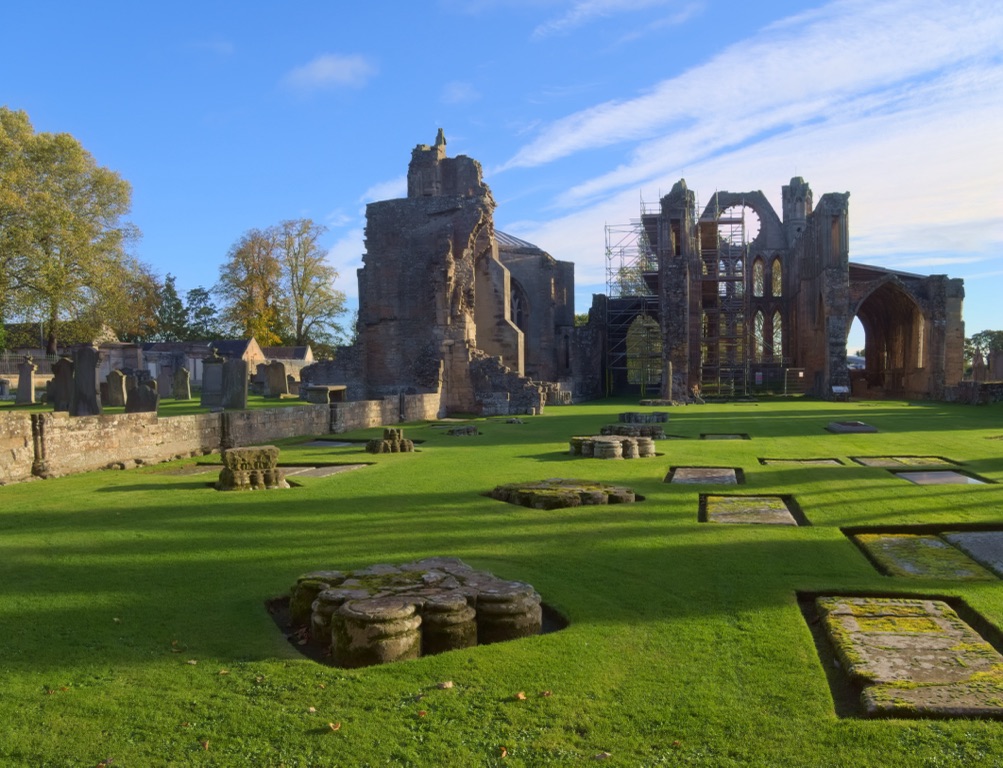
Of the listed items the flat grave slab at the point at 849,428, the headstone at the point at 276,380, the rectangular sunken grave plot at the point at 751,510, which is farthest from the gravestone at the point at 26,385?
the rectangular sunken grave plot at the point at 751,510

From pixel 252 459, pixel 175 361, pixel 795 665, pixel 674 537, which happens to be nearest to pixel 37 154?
pixel 175 361

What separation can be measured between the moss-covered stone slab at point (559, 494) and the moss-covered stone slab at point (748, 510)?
0.85m

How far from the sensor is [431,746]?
313cm

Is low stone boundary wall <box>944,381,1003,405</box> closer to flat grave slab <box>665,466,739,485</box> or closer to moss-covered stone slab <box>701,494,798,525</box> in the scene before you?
flat grave slab <box>665,466,739,485</box>

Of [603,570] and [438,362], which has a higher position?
[438,362]

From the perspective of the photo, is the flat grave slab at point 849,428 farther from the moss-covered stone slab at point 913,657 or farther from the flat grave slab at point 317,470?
the moss-covered stone slab at point 913,657

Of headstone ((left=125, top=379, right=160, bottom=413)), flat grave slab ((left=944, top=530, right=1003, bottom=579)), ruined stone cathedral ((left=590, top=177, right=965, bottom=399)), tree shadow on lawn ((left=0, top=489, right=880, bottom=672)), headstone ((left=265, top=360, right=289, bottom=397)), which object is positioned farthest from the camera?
ruined stone cathedral ((left=590, top=177, right=965, bottom=399))

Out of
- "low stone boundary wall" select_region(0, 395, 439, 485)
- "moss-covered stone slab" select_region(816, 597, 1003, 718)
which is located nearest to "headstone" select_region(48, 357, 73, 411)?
"low stone boundary wall" select_region(0, 395, 439, 485)

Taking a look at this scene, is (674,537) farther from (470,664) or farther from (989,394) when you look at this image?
(989,394)

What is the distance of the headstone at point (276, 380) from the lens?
3391 cm

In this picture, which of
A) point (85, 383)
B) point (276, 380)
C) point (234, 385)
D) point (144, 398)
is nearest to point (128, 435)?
point (85, 383)

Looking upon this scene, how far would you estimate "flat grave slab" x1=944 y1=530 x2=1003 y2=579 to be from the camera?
5594mm

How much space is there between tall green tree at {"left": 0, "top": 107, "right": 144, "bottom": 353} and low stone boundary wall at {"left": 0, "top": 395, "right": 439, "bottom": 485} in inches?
791

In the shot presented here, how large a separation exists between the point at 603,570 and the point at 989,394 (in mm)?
26648
